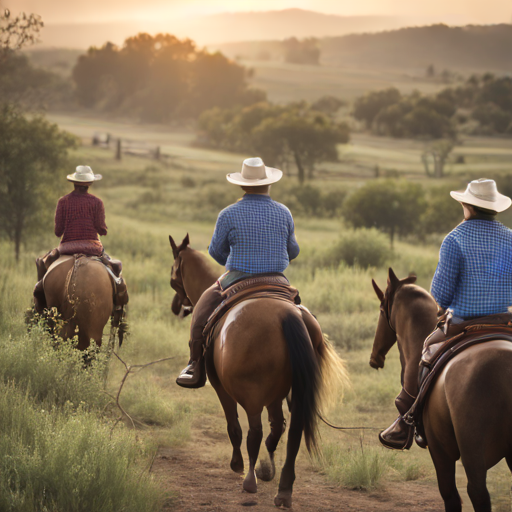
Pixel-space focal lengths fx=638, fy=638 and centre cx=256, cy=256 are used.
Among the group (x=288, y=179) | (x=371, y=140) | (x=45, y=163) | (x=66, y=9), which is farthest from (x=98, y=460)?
(x=371, y=140)

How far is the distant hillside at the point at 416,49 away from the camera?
1956 inches

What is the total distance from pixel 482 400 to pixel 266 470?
9.03 ft

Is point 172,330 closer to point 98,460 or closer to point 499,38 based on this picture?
point 98,460

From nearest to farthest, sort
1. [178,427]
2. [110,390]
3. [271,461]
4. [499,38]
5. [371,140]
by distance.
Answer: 1. [271,461]
2. [178,427]
3. [110,390]
4. [371,140]
5. [499,38]

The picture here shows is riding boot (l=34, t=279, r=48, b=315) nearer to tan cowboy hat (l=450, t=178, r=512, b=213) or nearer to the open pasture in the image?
the open pasture

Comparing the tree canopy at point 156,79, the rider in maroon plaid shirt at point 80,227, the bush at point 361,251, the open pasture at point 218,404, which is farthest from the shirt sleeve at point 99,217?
the tree canopy at point 156,79

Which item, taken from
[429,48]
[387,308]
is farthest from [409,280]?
[429,48]

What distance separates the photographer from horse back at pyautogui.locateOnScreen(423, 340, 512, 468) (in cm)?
370

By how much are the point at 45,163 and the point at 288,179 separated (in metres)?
21.8

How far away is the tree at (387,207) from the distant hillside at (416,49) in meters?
27.0

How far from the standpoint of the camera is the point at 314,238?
28.3 metres

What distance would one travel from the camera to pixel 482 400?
3717 millimetres

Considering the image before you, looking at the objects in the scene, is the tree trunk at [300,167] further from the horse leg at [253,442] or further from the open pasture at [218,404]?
the horse leg at [253,442]

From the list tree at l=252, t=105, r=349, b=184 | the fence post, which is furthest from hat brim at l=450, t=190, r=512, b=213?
the fence post
